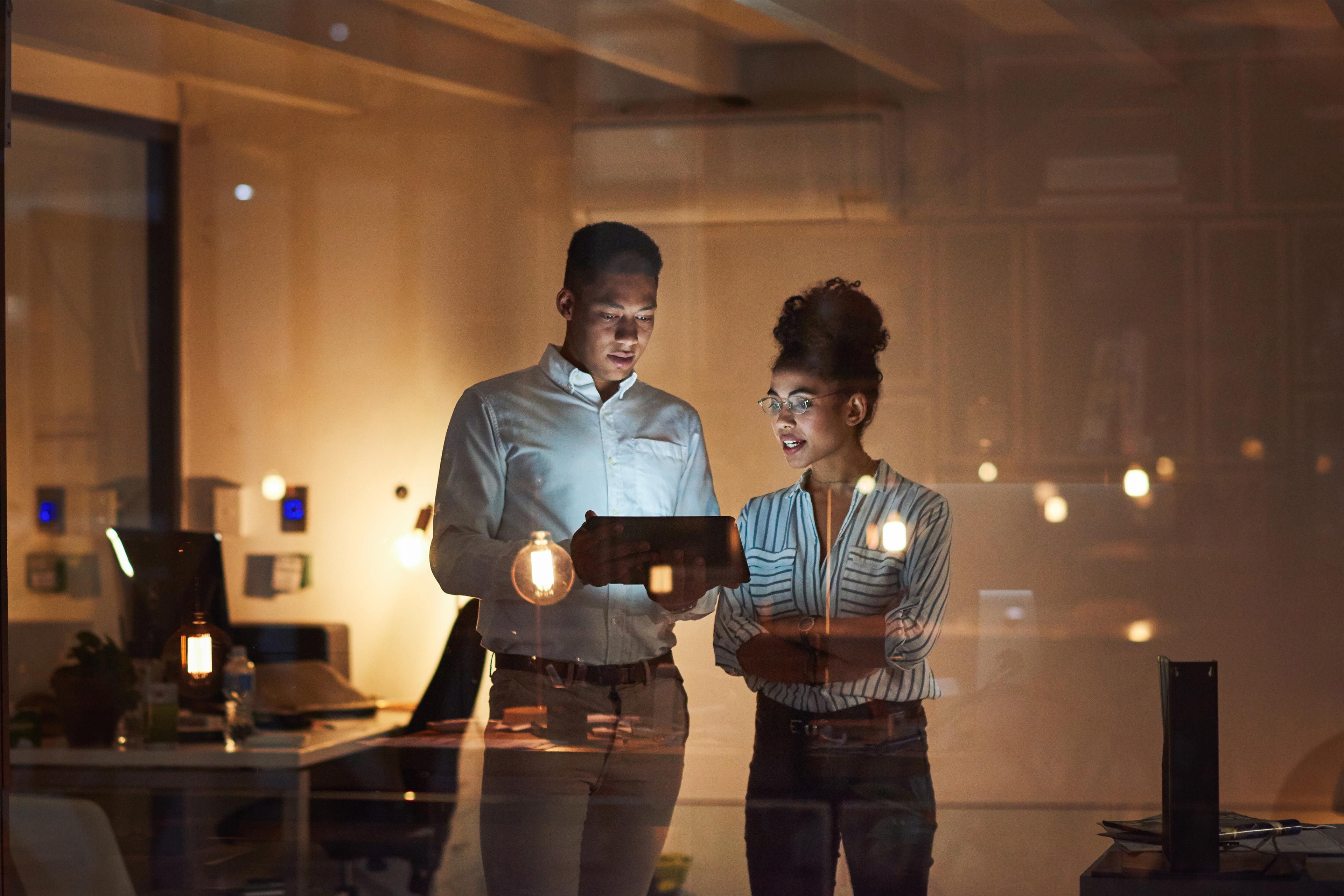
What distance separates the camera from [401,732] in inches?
70.2

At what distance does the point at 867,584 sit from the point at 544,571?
46 cm

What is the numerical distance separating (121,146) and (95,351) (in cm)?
32

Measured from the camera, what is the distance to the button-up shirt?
1719 mm

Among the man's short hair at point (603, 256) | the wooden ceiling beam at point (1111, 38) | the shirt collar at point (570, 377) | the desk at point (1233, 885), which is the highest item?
the wooden ceiling beam at point (1111, 38)

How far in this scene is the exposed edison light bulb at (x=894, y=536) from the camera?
1685mm

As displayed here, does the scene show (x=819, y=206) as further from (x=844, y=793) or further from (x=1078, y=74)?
(x=844, y=793)

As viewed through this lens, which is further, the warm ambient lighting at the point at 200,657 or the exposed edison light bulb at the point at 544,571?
the warm ambient lighting at the point at 200,657

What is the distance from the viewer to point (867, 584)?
169 cm

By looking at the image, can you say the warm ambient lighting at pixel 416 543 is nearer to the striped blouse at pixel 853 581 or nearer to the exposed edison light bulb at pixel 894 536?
the striped blouse at pixel 853 581

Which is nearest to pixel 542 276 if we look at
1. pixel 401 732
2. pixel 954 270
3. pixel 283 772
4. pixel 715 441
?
pixel 715 441

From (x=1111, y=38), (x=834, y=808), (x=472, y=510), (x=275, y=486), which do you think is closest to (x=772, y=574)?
(x=834, y=808)

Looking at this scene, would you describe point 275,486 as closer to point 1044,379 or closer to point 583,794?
point 583,794

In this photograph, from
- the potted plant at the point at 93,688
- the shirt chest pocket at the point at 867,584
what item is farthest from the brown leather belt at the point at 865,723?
the potted plant at the point at 93,688

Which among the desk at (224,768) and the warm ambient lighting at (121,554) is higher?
the warm ambient lighting at (121,554)
